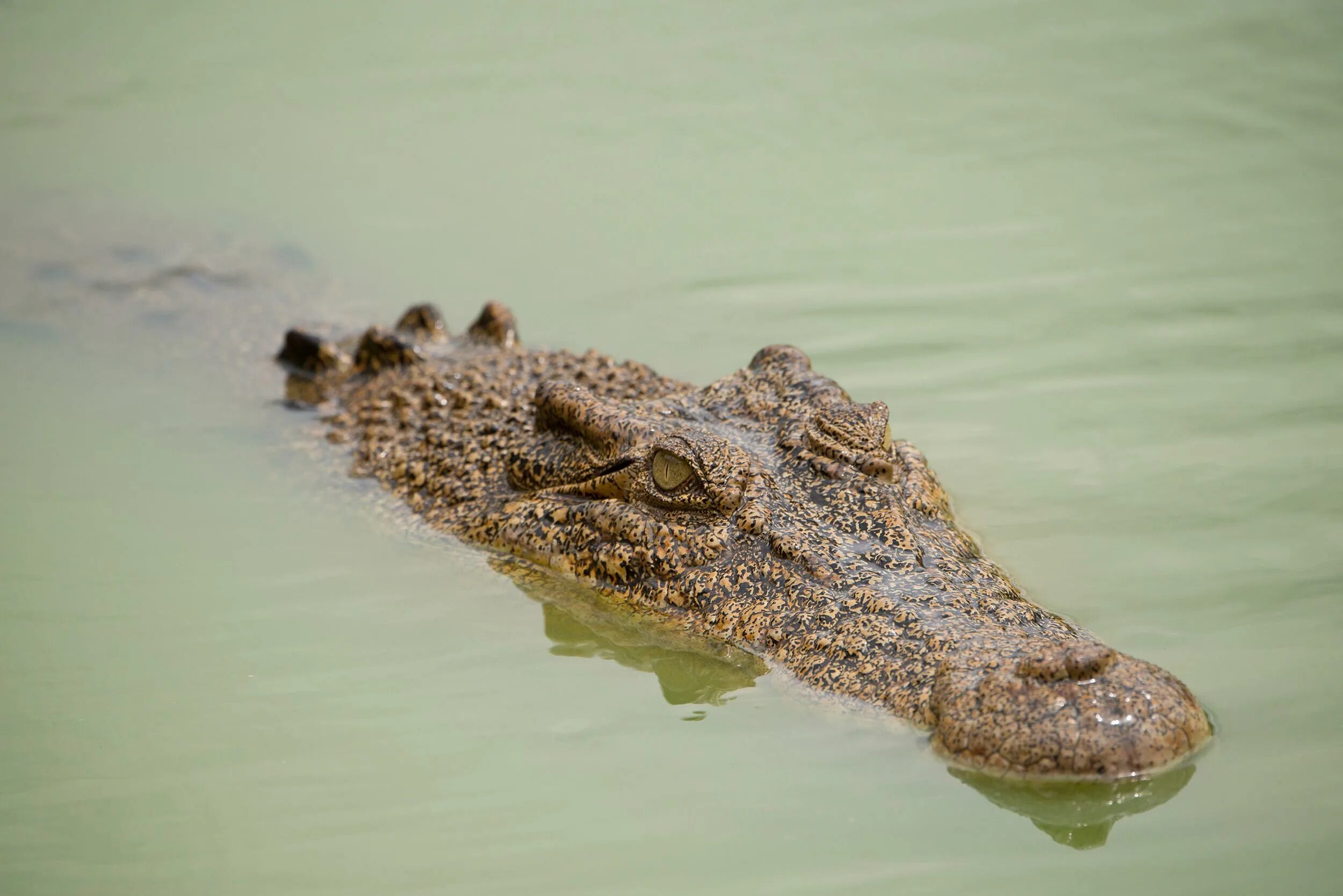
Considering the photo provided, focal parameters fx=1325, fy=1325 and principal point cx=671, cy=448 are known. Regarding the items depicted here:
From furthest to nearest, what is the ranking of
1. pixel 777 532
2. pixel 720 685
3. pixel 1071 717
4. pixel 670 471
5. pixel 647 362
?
pixel 647 362 → pixel 670 471 → pixel 777 532 → pixel 720 685 → pixel 1071 717

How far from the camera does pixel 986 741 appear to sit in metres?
4.11

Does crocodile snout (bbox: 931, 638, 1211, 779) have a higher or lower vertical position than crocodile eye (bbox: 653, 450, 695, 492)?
lower

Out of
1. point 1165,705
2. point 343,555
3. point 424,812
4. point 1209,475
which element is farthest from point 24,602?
point 1209,475

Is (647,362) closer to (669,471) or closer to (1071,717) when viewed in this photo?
(669,471)

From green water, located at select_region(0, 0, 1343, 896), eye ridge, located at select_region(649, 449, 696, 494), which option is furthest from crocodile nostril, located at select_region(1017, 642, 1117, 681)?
eye ridge, located at select_region(649, 449, 696, 494)

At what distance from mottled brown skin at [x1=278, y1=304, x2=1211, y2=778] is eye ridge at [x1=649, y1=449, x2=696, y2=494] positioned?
0.01 m

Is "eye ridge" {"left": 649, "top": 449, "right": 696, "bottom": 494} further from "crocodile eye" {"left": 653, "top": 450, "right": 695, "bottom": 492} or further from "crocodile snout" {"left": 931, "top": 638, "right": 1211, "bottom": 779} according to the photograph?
"crocodile snout" {"left": 931, "top": 638, "right": 1211, "bottom": 779}

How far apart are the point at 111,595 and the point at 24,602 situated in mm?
376

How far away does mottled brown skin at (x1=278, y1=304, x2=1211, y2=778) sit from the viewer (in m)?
4.12

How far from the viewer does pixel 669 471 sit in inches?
218

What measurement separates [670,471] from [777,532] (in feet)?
1.79

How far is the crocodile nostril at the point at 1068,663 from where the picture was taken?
13.4 feet

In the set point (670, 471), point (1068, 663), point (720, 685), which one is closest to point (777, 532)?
point (670, 471)

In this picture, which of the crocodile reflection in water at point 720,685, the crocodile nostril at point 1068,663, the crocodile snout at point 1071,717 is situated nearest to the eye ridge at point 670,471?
the crocodile reflection in water at point 720,685
